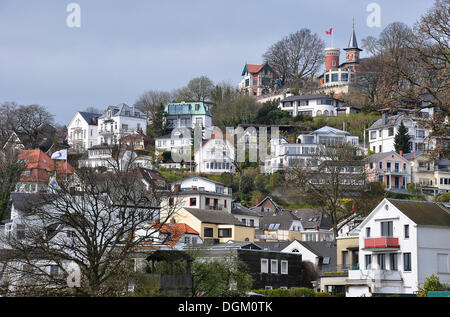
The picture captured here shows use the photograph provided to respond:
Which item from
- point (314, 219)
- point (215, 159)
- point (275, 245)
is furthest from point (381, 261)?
point (215, 159)

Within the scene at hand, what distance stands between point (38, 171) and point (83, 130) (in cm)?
4381

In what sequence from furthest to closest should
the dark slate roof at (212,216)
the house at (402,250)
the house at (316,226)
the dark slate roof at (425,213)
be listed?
1. the house at (316,226)
2. the dark slate roof at (212,216)
3. the dark slate roof at (425,213)
4. the house at (402,250)

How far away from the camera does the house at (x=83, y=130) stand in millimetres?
139500

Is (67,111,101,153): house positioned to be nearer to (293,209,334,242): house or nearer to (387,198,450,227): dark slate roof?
(293,209,334,242): house

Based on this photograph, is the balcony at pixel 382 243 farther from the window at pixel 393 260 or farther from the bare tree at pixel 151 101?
the bare tree at pixel 151 101

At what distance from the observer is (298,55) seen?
161 metres

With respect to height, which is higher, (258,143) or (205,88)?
(205,88)

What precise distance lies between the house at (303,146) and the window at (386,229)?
54.1m

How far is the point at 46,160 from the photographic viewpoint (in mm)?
108000

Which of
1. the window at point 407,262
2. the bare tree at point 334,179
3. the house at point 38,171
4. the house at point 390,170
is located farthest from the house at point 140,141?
the window at point 407,262
